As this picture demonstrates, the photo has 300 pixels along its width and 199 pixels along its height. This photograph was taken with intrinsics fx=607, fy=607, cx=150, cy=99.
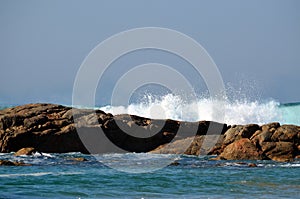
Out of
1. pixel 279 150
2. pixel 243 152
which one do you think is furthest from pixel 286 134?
pixel 243 152

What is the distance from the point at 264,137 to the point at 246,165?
4.93 metres

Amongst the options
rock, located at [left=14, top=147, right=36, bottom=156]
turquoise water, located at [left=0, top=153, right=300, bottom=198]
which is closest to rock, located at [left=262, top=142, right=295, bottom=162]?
turquoise water, located at [left=0, top=153, right=300, bottom=198]

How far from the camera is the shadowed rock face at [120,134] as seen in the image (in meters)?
35.7

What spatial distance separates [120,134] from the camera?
3991 centimetres

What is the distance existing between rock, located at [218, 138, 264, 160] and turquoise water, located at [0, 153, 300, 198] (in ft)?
5.53

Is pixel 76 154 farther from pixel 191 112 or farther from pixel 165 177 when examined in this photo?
pixel 191 112

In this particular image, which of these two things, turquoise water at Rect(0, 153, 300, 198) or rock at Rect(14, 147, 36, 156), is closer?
turquoise water at Rect(0, 153, 300, 198)

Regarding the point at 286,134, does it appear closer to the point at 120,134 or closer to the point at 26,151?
the point at 120,134

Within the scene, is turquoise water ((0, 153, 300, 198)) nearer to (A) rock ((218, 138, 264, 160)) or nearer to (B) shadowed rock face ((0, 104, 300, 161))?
(A) rock ((218, 138, 264, 160))

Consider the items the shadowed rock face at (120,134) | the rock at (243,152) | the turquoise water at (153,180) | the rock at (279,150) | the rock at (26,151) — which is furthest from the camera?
the shadowed rock face at (120,134)

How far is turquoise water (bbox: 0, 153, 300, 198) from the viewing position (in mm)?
20812

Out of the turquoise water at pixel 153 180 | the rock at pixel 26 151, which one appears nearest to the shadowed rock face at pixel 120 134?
the rock at pixel 26 151

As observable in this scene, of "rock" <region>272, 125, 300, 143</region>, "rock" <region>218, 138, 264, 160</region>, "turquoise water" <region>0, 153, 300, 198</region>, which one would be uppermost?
"rock" <region>272, 125, 300, 143</region>

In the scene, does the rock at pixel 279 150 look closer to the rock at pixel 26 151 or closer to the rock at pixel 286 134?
the rock at pixel 286 134
